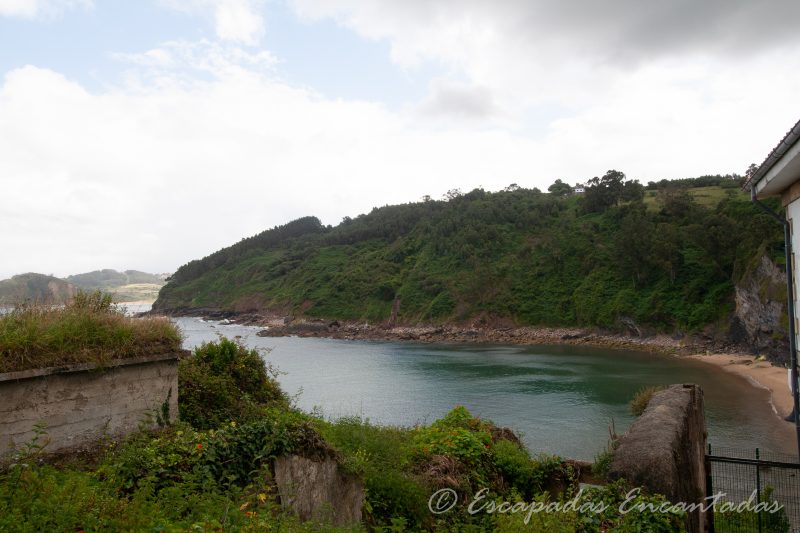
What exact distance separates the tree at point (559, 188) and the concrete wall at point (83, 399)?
368ft

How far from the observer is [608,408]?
30578mm

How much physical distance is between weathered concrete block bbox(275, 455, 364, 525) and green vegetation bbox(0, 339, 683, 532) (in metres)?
0.13

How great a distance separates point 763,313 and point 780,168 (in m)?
44.4

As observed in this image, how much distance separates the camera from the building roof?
7291mm

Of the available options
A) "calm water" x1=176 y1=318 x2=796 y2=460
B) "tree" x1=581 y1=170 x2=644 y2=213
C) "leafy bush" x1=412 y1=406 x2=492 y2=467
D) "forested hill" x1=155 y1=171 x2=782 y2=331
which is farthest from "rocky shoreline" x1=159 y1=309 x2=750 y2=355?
"leafy bush" x1=412 y1=406 x2=492 y2=467

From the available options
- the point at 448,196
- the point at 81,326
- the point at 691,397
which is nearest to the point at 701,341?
the point at 691,397

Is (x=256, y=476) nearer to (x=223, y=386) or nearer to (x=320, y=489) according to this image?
(x=320, y=489)

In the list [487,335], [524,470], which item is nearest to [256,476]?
[524,470]

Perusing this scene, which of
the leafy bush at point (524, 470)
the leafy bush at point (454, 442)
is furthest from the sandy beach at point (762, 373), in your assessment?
the leafy bush at point (454, 442)

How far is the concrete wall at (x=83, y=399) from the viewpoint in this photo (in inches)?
237

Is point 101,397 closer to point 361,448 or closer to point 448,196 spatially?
point 361,448

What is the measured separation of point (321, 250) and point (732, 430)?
98.3 meters

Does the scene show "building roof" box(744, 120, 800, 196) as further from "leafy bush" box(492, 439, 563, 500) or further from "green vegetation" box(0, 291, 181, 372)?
"green vegetation" box(0, 291, 181, 372)

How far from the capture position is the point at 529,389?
35781 millimetres
